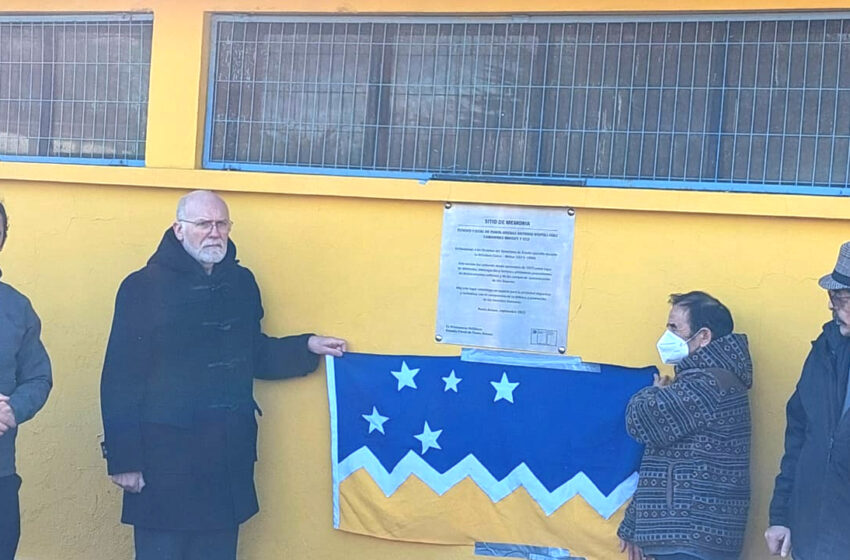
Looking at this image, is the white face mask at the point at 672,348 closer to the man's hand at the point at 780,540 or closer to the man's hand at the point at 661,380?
the man's hand at the point at 661,380

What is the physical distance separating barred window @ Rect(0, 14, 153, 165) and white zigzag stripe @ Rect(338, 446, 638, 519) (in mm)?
1875

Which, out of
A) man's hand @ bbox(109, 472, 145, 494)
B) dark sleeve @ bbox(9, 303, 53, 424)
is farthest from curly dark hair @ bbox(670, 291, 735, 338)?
dark sleeve @ bbox(9, 303, 53, 424)

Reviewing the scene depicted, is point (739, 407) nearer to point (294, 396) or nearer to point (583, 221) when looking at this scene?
point (583, 221)

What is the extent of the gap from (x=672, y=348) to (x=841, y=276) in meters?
0.69

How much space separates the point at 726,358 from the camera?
4191 millimetres

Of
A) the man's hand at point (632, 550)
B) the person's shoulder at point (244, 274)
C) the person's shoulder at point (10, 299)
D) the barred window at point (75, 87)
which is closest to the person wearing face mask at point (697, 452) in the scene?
the man's hand at point (632, 550)

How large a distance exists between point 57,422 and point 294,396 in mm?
1258

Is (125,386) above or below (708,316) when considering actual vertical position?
below

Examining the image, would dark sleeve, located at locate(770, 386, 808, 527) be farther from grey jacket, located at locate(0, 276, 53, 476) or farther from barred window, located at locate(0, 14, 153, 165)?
barred window, located at locate(0, 14, 153, 165)

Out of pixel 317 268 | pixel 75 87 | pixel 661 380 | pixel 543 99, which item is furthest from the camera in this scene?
pixel 75 87

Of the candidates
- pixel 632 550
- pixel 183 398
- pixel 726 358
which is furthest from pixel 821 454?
pixel 183 398

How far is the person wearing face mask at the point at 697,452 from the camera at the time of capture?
4094 millimetres

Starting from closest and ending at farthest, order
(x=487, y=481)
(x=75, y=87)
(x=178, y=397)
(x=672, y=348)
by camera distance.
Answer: (x=672, y=348) < (x=178, y=397) < (x=487, y=481) < (x=75, y=87)

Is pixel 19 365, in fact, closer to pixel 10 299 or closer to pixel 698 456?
pixel 10 299
